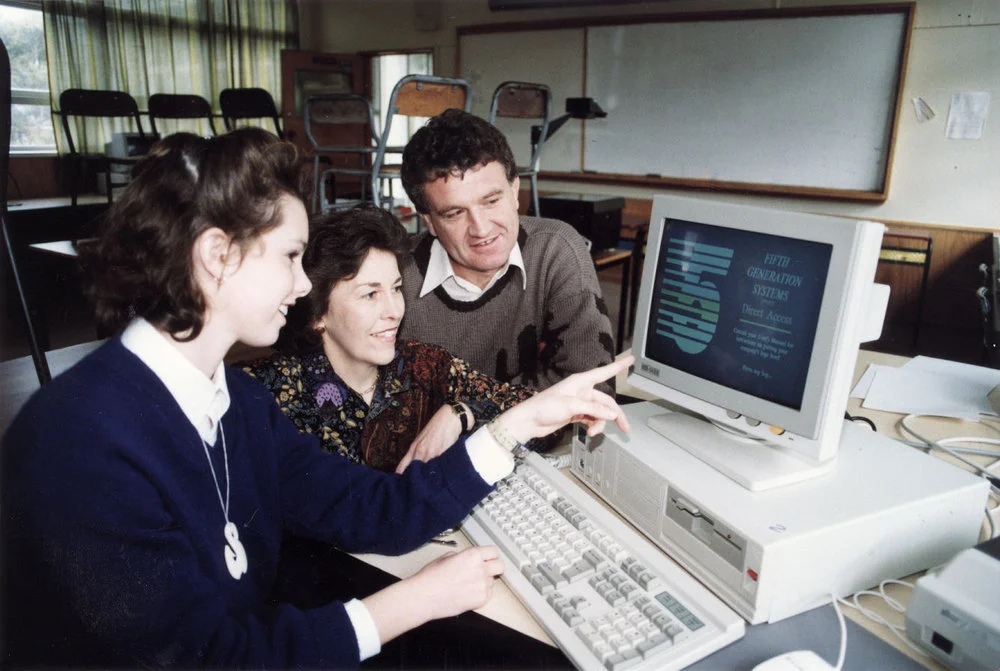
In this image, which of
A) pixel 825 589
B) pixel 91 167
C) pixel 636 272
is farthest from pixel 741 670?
pixel 91 167

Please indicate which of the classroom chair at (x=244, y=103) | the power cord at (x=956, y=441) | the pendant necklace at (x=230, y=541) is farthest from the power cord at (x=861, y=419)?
the classroom chair at (x=244, y=103)

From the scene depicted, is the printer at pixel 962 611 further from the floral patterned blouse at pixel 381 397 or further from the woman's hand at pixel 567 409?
the floral patterned blouse at pixel 381 397

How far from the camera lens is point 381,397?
1.25m

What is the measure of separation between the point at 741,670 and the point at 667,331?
454 mm

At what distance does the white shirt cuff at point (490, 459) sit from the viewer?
879 mm

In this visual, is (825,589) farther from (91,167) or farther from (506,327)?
(91,167)

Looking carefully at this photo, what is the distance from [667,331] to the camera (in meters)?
0.97

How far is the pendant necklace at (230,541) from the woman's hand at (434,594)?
0.17 meters

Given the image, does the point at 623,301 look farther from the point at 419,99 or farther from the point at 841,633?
the point at 841,633

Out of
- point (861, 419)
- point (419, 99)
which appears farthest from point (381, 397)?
point (419, 99)

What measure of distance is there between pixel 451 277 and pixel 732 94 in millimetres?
3220

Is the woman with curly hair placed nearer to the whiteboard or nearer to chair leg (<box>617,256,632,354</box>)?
chair leg (<box>617,256,632,354</box>)

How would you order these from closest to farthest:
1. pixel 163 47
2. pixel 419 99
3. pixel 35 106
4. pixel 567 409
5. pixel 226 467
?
pixel 226 467, pixel 567 409, pixel 419 99, pixel 35 106, pixel 163 47

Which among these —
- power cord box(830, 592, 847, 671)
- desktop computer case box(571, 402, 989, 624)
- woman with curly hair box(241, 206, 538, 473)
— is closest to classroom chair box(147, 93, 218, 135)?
woman with curly hair box(241, 206, 538, 473)
